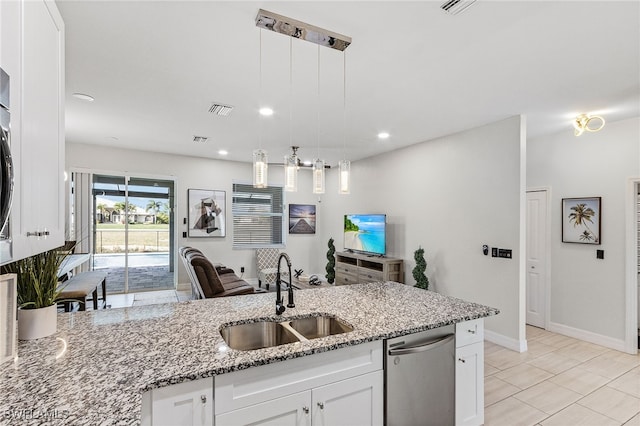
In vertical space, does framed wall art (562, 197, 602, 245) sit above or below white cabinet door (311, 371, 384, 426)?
above

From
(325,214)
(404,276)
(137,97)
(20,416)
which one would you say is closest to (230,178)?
(325,214)

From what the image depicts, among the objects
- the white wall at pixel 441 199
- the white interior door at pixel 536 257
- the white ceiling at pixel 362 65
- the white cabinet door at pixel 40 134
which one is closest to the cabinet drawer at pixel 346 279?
the white wall at pixel 441 199

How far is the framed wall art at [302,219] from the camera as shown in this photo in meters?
7.45

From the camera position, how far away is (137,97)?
10.6 feet

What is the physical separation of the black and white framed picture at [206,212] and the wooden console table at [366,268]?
259 centimetres

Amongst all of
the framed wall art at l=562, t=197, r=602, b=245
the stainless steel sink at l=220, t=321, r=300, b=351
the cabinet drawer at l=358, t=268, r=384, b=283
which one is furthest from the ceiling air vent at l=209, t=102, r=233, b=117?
the framed wall art at l=562, t=197, r=602, b=245

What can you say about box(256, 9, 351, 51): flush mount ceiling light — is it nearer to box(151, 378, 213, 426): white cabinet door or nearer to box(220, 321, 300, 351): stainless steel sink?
box(220, 321, 300, 351): stainless steel sink

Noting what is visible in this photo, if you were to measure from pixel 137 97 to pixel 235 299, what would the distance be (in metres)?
2.40

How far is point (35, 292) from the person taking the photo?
60.8 inches

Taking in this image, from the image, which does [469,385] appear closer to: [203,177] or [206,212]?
[206,212]

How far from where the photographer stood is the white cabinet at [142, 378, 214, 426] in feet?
3.99

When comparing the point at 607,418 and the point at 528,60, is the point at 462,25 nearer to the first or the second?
the point at 528,60

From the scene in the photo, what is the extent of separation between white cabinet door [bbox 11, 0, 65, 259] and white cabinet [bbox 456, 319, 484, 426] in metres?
2.22

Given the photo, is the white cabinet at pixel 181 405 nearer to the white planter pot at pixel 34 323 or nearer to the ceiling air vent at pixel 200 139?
the white planter pot at pixel 34 323
